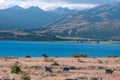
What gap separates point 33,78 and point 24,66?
14.6m

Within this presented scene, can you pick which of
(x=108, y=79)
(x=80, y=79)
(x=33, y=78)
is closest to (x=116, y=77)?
(x=108, y=79)

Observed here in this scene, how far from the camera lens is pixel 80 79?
43500 mm

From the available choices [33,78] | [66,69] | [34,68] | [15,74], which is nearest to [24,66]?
[34,68]

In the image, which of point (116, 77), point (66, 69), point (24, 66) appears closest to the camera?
point (116, 77)

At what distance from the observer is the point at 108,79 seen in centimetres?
4506

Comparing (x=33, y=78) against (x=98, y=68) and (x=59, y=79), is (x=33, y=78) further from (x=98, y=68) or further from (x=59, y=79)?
(x=98, y=68)

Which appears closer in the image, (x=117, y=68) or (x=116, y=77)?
(x=116, y=77)

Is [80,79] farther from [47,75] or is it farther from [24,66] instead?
[24,66]

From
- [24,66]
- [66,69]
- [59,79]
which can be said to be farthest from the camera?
[24,66]

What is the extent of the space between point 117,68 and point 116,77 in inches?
437

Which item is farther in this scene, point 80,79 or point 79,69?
point 79,69

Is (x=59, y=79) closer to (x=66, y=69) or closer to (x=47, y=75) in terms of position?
(x=47, y=75)

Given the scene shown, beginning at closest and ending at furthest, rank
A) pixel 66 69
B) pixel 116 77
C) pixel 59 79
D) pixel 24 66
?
1. pixel 59 79
2. pixel 116 77
3. pixel 66 69
4. pixel 24 66

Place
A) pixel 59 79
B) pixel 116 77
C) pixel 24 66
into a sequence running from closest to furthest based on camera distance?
pixel 59 79, pixel 116 77, pixel 24 66
